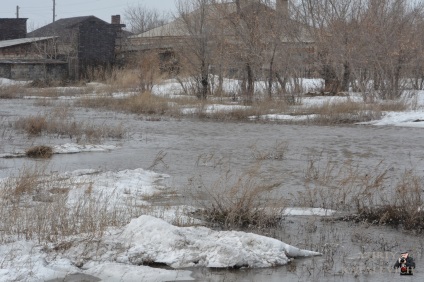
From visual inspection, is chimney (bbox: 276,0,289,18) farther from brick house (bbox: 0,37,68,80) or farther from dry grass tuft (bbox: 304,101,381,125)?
brick house (bbox: 0,37,68,80)

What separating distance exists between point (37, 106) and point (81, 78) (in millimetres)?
24635

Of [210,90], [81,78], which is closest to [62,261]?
[210,90]

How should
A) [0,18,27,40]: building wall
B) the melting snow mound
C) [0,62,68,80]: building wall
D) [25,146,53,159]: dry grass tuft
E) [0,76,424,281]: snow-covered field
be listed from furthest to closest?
[0,18,27,40]: building wall, [0,62,68,80]: building wall, [25,146,53,159]: dry grass tuft, the melting snow mound, [0,76,424,281]: snow-covered field

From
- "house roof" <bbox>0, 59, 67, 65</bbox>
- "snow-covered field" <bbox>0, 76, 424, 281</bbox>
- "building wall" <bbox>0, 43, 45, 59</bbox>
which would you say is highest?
"building wall" <bbox>0, 43, 45, 59</bbox>

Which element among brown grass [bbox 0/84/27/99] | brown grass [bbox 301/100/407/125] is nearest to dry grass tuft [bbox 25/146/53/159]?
brown grass [bbox 301/100/407/125]

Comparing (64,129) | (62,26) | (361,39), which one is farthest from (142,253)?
(62,26)

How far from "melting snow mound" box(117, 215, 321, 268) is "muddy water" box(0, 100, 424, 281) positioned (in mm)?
166

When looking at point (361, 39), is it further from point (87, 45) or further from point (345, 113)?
point (87, 45)

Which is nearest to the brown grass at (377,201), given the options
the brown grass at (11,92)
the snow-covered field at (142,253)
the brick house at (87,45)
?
the snow-covered field at (142,253)

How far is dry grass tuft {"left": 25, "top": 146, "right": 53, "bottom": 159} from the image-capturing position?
16.7m

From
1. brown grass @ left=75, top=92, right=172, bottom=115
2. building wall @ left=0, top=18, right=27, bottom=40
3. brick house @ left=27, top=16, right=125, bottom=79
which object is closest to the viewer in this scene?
brown grass @ left=75, top=92, right=172, bottom=115

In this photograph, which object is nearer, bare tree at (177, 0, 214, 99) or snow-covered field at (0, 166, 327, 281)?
snow-covered field at (0, 166, 327, 281)

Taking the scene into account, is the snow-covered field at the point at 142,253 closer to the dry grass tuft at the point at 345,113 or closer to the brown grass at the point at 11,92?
the dry grass tuft at the point at 345,113

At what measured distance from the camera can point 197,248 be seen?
7.99 metres
